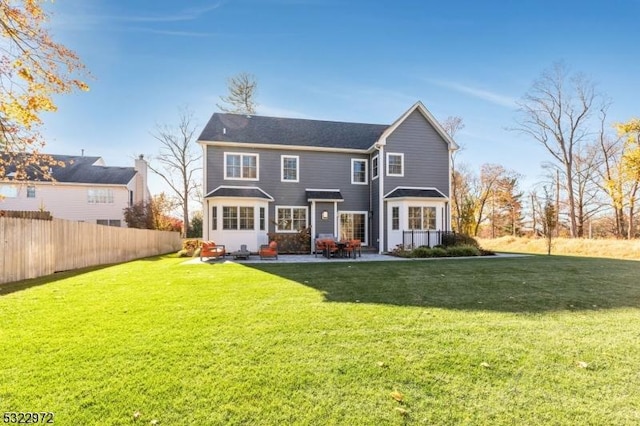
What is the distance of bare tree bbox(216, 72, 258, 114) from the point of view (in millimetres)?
29375

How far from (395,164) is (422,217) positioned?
329cm

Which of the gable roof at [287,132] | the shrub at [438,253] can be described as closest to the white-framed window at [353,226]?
the gable roof at [287,132]

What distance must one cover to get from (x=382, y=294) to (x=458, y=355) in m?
2.96

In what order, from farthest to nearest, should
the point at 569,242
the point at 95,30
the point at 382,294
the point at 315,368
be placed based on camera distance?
the point at 569,242 < the point at 95,30 < the point at 382,294 < the point at 315,368

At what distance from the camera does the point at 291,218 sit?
1730cm

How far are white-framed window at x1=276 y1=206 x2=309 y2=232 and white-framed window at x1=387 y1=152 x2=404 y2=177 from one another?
5251 mm

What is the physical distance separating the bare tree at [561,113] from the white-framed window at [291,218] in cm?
2355

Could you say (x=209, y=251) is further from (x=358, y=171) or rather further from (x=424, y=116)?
(x=424, y=116)

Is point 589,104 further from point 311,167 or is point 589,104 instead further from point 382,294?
point 382,294

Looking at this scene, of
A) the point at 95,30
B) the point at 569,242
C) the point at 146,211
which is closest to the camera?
the point at 95,30

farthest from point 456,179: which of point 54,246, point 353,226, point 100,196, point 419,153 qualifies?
point 100,196

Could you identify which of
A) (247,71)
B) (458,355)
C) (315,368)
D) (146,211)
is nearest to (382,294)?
(458,355)

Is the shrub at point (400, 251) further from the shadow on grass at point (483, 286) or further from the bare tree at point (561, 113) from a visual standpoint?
the bare tree at point (561, 113)

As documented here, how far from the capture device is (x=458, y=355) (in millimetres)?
3516
